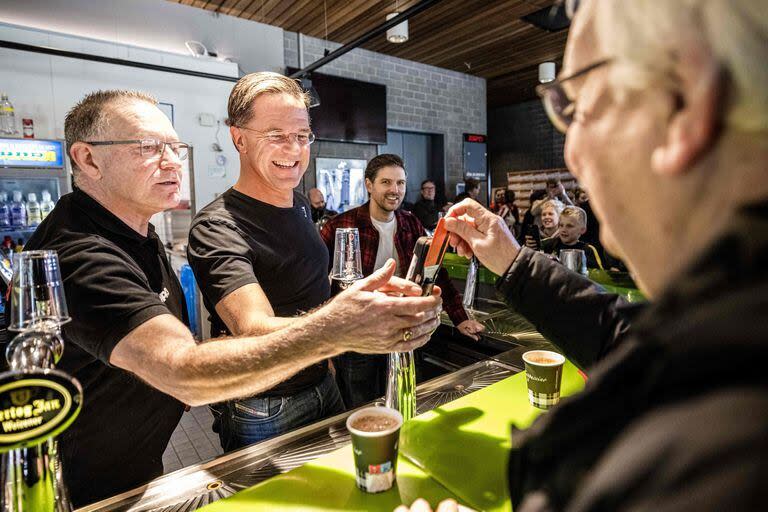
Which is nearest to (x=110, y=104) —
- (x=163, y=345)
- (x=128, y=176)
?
(x=128, y=176)

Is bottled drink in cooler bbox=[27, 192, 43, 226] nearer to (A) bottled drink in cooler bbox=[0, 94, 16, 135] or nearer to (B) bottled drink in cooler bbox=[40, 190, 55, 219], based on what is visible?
(B) bottled drink in cooler bbox=[40, 190, 55, 219]

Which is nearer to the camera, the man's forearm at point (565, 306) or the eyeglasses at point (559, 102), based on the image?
the eyeglasses at point (559, 102)

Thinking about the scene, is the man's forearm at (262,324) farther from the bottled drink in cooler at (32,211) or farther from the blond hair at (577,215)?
the bottled drink in cooler at (32,211)

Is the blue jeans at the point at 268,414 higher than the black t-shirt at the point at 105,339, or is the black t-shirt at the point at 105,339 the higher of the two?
the black t-shirt at the point at 105,339

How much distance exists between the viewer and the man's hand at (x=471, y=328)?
7.50ft

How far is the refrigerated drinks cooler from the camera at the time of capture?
167 inches

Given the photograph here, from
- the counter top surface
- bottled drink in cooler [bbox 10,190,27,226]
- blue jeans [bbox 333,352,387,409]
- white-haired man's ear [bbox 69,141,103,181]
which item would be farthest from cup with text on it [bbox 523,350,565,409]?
bottled drink in cooler [bbox 10,190,27,226]

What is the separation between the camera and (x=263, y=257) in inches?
63.6

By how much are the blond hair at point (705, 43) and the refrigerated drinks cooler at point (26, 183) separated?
506 centimetres

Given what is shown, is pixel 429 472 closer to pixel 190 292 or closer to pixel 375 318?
pixel 375 318

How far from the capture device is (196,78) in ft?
17.9

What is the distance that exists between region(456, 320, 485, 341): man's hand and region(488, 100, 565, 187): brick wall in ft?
30.5

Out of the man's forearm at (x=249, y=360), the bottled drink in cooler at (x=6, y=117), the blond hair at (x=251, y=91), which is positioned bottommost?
the man's forearm at (x=249, y=360)

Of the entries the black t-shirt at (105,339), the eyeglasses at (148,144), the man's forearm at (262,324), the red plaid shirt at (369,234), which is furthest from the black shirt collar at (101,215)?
the red plaid shirt at (369,234)
